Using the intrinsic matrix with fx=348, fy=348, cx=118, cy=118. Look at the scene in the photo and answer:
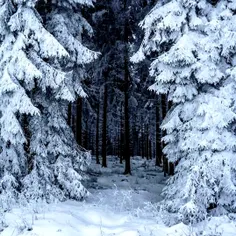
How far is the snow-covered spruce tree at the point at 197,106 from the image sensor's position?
32.4ft

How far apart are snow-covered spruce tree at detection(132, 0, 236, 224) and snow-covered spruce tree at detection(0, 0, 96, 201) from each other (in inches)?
136

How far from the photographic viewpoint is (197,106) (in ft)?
35.7

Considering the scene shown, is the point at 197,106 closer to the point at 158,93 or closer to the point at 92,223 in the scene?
the point at 158,93

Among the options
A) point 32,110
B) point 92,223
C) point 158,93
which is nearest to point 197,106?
point 158,93

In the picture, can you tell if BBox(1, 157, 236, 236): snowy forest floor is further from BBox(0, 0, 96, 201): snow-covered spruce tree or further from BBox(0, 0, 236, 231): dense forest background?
BBox(0, 0, 96, 201): snow-covered spruce tree

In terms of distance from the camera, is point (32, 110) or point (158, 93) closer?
point (32, 110)

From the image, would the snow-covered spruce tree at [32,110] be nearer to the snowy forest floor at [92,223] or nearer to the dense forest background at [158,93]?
the dense forest background at [158,93]

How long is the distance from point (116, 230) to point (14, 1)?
8355 mm

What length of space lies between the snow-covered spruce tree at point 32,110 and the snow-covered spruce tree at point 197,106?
11.3ft

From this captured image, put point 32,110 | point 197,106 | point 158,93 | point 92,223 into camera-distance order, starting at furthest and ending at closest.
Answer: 1. point 158,93
2. point 32,110
3. point 197,106
4. point 92,223

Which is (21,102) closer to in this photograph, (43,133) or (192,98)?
(43,133)

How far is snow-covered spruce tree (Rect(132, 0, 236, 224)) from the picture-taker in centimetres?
988

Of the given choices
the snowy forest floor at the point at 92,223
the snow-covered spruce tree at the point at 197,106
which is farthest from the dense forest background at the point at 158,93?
the snowy forest floor at the point at 92,223

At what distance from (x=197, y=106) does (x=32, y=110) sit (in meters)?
5.20
